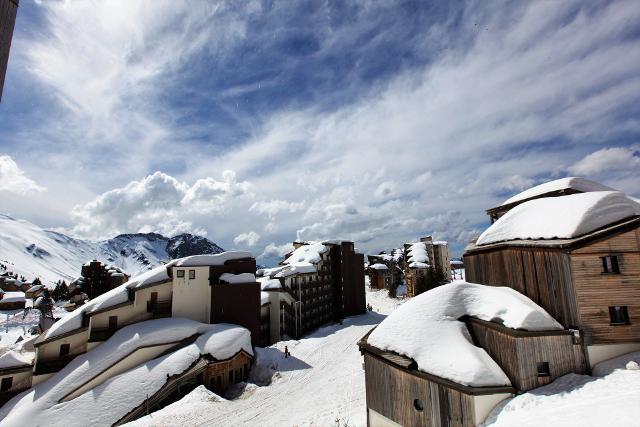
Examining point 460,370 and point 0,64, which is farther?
point 460,370

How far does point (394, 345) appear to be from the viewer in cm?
2045

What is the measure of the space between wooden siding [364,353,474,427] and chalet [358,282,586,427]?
0.05 meters

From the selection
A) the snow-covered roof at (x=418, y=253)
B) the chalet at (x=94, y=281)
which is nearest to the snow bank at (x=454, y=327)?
the snow-covered roof at (x=418, y=253)

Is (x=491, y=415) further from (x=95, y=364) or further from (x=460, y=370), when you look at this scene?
(x=95, y=364)

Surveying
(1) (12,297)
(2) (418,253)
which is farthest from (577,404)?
(1) (12,297)

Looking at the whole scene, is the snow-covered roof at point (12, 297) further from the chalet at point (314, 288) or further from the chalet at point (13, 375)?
the chalet at point (314, 288)

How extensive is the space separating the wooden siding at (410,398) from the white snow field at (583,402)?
138 centimetres

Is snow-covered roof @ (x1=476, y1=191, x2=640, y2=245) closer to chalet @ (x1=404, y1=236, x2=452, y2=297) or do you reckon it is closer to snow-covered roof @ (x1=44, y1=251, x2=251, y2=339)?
snow-covered roof @ (x1=44, y1=251, x2=251, y2=339)

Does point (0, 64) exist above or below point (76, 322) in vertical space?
above

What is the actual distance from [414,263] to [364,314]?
17.0 meters

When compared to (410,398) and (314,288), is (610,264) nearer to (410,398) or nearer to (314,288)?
(410,398)

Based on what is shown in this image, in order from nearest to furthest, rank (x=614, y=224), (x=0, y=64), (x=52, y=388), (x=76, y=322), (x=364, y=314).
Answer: (x=0, y=64), (x=614, y=224), (x=52, y=388), (x=76, y=322), (x=364, y=314)

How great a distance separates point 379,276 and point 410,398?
81753 millimetres

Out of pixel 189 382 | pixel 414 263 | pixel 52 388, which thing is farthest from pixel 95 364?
pixel 414 263
